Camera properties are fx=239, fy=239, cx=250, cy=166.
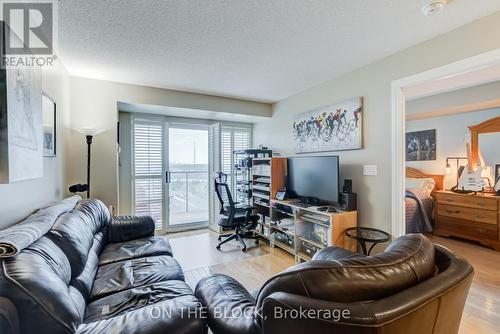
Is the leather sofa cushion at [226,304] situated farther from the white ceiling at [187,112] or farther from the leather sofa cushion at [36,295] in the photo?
the white ceiling at [187,112]

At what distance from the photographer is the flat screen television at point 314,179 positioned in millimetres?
2902

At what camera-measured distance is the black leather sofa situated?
36.3 inches

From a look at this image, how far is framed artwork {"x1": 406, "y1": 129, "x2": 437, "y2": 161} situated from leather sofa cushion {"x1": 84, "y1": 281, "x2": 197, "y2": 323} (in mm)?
5231

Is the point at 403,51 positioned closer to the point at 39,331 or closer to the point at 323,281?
the point at 323,281

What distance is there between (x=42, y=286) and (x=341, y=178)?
300 centimetres

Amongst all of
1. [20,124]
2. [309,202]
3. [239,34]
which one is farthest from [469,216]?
[20,124]

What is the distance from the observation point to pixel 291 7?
1748 millimetres

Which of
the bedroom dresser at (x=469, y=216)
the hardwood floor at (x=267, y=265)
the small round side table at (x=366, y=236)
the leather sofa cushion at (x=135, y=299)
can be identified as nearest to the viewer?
the leather sofa cushion at (x=135, y=299)

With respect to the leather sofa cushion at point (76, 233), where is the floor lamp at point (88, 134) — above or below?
above

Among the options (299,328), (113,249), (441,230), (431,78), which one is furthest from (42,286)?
(441,230)

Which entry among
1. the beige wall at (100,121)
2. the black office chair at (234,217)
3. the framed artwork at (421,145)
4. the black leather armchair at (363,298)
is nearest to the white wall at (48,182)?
the beige wall at (100,121)

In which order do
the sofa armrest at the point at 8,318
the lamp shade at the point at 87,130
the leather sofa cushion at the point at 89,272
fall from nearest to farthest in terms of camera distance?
the sofa armrest at the point at 8,318 < the leather sofa cushion at the point at 89,272 < the lamp shade at the point at 87,130

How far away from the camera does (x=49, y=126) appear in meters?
2.22

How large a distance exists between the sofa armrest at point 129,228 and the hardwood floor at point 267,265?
27.3 inches
